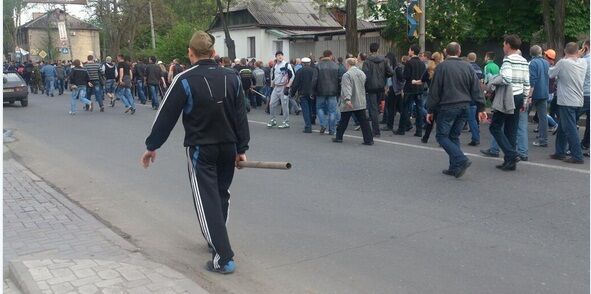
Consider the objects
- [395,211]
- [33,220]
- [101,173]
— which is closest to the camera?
[33,220]

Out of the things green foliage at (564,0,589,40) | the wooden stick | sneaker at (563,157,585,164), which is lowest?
sneaker at (563,157,585,164)


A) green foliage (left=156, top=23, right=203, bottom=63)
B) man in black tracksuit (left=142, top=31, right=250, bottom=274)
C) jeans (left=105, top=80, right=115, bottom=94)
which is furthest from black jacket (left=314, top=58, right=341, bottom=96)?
green foliage (left=156, top=23, right=203, bottom=63)

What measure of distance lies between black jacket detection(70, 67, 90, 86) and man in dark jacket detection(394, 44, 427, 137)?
10.5 m

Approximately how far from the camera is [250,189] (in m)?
8.20

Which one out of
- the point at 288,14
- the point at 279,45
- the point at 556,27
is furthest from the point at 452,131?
the point at 288,14

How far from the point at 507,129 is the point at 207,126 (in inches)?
222

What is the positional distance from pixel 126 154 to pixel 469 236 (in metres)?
7.06

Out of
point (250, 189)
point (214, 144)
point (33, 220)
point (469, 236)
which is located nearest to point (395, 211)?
point (469, 236)

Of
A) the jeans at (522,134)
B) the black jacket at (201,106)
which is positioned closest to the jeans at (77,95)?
the jeans at (522,134)

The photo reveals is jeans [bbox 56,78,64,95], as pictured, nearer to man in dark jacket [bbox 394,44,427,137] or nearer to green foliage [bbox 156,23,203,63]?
green foliage [bbox 156,23,203,63]

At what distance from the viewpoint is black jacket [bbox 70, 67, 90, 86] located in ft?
64.0

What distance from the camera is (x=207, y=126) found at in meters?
4.92

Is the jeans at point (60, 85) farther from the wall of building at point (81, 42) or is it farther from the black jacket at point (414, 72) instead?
the wall of building at point (81, 42)

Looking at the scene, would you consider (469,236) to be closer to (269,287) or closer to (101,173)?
(269,287)
